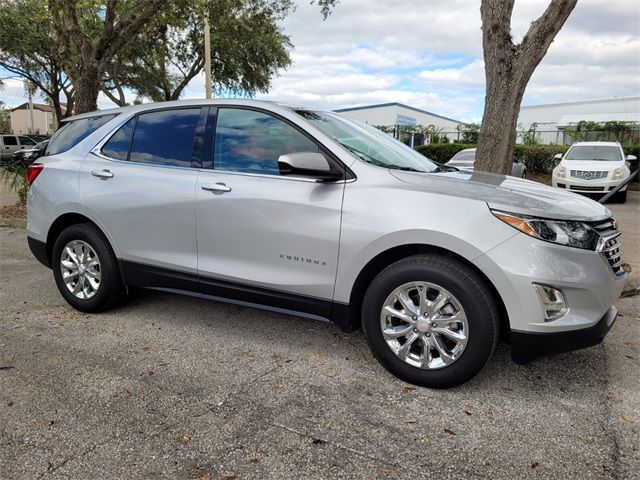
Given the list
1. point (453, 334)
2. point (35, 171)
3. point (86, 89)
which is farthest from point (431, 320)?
point (86, 89)

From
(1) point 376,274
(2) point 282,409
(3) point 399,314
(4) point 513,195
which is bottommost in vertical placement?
(2) point 282,409

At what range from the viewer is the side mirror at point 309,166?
316 cm

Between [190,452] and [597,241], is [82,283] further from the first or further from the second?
[597,241]

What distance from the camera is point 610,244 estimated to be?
3086 millimetres

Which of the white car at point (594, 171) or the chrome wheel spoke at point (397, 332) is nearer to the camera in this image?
the chrome wheel spoke at point (397, 332)

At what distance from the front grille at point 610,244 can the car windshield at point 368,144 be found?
1207 mm

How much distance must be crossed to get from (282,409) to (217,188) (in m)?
1.58

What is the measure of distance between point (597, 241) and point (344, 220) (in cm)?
146

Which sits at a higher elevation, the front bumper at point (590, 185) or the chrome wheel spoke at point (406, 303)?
the chrome wheel spoke at point (406, 303)

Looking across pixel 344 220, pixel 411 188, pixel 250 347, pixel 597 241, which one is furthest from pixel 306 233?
pixel 597 241

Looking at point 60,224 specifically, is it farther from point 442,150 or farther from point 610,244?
point 442,150

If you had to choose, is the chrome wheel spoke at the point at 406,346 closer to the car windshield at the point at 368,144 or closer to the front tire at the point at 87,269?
the car windshield at the point at 368,144

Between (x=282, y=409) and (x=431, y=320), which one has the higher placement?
(x=431, y=320)

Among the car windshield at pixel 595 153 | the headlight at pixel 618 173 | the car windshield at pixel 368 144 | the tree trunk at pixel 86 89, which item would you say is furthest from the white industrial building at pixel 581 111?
the car windshield at pixel 368 144
